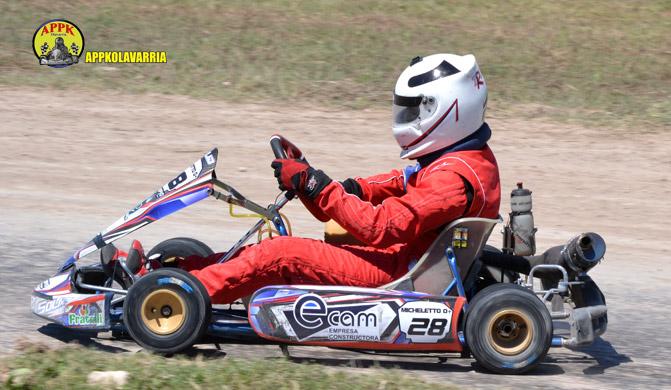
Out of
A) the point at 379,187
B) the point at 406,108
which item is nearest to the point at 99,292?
the point at 379,187

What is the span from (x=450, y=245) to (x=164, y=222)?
337 centimetres

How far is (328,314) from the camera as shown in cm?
464

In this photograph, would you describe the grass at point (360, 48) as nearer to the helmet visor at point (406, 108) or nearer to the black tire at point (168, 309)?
the helmet visor at point (406, 108)

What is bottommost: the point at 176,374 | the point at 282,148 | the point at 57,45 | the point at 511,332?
the point at 176,374

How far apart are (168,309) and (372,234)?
3.09 ft

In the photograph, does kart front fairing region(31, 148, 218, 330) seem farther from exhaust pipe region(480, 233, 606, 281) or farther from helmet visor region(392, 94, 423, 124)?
exhaust pipe region(480, 233, 606, 281)

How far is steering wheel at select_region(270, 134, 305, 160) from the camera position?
471 centimetres

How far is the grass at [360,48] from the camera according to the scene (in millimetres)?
11438

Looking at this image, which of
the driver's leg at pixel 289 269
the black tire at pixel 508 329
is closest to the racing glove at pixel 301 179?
the driver's leg at pixel 289 269

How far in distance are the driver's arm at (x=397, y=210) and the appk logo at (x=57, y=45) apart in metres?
8.37

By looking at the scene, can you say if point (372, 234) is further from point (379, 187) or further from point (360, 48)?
point (360, 48)

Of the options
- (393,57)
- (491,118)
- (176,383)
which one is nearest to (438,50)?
(393,57)

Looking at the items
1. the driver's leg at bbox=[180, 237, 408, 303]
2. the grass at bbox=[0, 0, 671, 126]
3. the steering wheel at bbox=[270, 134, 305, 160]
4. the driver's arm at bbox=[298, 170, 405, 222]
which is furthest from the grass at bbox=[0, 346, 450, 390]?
the grass at bbox=[0, 0, 671, 126]

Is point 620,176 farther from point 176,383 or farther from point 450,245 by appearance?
point 176,383
